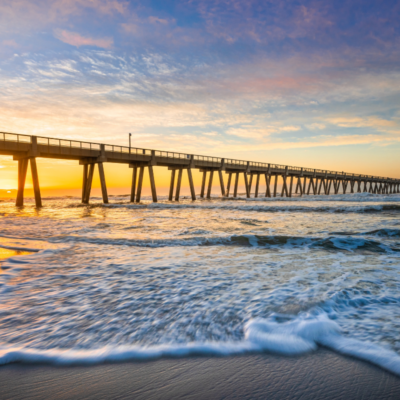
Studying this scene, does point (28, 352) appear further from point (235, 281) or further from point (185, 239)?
point (185, 239)

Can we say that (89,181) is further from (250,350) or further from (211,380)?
(211,380)

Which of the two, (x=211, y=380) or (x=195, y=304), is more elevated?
(x=211, y=380)

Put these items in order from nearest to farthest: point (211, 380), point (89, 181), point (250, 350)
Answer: point (211, 380)
point (250, 350)
point (89, 181)

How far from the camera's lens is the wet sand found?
5.32ft

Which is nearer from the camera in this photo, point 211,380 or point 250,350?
point 211,380

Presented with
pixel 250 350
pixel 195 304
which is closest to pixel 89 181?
pixel 195 304

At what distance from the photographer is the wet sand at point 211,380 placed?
1.62 m

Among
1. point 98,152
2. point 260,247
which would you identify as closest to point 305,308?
point 260,247

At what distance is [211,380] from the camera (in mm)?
1767

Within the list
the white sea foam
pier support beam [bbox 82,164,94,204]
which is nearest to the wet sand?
the white sea foam

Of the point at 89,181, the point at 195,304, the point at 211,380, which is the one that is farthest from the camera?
the point at 89,181

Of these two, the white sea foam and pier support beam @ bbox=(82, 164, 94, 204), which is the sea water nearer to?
the white sea foam

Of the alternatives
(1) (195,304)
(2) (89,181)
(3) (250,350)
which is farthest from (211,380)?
(2) (89,181)

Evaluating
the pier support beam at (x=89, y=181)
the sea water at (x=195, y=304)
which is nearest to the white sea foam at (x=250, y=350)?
the sea water at (x=195, y=304)
